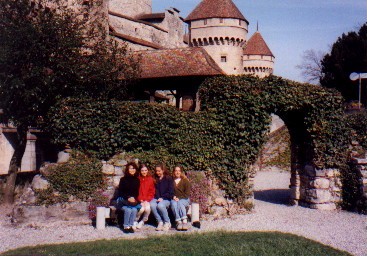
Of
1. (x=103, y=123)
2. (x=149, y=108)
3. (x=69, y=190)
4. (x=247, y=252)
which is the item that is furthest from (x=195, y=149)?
(x=247, y=252)

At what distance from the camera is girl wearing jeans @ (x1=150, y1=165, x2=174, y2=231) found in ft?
29.7

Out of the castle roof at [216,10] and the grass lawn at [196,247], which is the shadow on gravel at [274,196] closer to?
the grass lawn at [196,247]

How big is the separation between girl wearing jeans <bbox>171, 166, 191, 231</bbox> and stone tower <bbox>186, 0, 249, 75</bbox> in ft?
110

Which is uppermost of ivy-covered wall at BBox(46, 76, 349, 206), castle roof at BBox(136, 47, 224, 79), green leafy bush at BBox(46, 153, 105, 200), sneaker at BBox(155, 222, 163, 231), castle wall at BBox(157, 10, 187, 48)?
castle wall at BBox(157, 10, 187, 48)

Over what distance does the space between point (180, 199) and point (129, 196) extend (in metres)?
1.21

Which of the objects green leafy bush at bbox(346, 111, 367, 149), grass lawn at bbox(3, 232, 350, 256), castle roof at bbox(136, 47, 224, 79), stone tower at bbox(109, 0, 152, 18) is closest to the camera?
grass lawn at bbox(3, 232, 350, 256)

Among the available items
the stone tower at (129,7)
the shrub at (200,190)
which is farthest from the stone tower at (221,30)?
the shrub at (200,190)

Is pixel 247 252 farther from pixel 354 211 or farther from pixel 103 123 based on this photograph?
pixel 354 211

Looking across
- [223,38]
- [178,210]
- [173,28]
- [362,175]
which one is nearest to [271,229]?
[178,210]

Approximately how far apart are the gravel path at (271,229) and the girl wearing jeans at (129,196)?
1.03 feet

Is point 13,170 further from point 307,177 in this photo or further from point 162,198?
point 307,177

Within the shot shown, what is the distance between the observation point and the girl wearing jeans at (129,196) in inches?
346

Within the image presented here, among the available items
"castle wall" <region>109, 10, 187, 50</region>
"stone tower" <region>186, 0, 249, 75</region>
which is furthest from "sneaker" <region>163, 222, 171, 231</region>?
"stone tower" <region>186, 0, 249, 75</region>

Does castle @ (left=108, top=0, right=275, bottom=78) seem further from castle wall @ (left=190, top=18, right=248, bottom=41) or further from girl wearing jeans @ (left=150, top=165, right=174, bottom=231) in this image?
girl wearing jeans @ (left=150, top=165, right=174, bottom=231)
